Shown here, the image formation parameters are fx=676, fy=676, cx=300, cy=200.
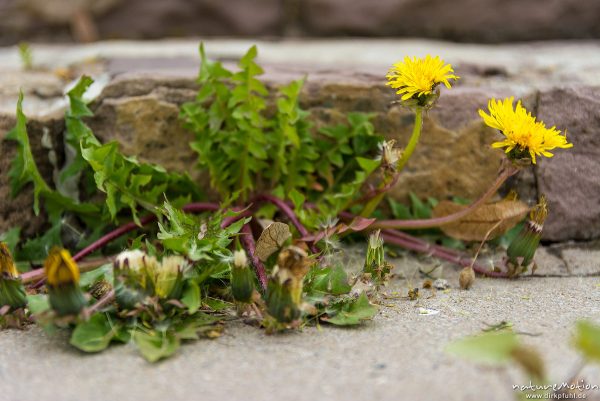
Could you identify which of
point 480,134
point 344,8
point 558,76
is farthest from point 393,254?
point 344,8

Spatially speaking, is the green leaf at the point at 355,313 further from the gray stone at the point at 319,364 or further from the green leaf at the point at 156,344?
the green leaf at the point at 156,344

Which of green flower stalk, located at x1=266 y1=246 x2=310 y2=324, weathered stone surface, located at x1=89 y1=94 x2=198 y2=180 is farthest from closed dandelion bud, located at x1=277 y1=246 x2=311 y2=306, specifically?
weathered stone surface, located at x1=89 y1=94 x2=198 y2=180

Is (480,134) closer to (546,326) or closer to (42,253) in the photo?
(546,326)

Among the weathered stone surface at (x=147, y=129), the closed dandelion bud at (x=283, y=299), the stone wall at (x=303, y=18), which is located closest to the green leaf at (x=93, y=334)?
the closed dandelion bud at (x=283, y=299)

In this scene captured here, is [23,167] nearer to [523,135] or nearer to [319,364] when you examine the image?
[319,364]

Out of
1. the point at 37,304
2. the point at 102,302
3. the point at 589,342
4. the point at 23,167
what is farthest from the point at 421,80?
the point at 23,167

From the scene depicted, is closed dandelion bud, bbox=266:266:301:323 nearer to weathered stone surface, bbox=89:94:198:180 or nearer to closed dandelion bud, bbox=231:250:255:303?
closed dandelion bud, bbox=231:250:255:303
